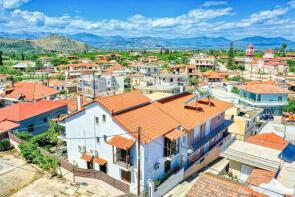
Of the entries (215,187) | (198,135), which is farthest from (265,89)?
(215,187)

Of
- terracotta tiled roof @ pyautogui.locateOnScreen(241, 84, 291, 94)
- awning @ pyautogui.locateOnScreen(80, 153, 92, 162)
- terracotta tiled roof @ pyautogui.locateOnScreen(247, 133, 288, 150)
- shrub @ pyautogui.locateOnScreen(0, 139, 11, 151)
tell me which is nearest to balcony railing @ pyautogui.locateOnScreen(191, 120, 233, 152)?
terracotta tiled roof @ pyautogui.locateOnScreen(247, 133, 288, 150)

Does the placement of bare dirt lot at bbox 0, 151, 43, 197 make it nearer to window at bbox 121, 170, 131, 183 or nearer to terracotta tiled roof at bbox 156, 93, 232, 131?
window at bbox 121, 170, 131, 183

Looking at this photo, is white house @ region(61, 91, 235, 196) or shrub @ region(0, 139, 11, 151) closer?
white house @ region(61, 91, 235, 196)

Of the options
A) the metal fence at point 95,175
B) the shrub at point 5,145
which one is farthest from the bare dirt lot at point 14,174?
the metal fence at point 95,175

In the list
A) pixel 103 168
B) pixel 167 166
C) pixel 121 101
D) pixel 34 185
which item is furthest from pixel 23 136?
pixel 167 166

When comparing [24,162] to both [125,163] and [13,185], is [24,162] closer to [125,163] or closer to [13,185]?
[13,185]
